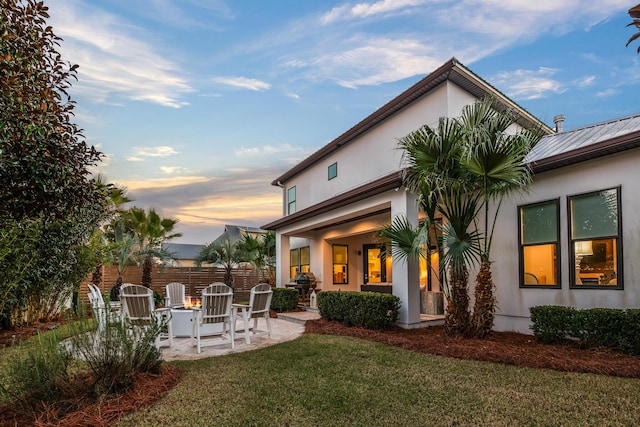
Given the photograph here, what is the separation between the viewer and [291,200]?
1853 cm

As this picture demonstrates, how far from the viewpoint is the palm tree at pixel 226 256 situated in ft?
59.7

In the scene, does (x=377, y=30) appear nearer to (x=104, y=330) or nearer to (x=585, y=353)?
(x=585, y=353)

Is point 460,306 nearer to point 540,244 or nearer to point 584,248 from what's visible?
point 540,244

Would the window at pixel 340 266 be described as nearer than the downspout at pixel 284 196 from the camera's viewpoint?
Yes

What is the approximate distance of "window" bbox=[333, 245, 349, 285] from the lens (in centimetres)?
1589

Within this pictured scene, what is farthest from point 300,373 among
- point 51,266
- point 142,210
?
point 142,210

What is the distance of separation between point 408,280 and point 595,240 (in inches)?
139

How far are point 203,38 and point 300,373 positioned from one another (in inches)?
351

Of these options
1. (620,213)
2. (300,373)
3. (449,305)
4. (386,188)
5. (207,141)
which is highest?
(207,141)

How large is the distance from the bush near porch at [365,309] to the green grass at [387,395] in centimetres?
242

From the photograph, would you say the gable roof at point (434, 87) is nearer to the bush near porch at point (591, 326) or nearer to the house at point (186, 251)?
the bush near porch at point (591, 326)

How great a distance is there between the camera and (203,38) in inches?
401

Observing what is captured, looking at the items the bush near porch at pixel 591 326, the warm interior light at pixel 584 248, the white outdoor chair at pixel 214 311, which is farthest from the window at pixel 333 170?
the bush near porch at pixel 591 326

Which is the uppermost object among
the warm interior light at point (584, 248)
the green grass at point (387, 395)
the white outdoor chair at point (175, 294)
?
the warm interior light at point (584, 248)
